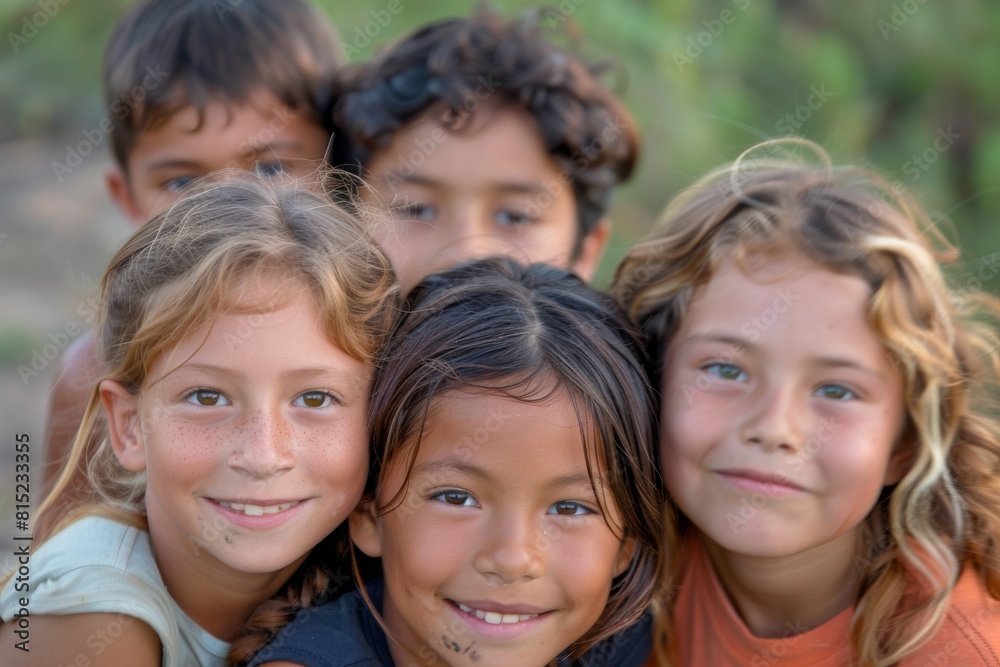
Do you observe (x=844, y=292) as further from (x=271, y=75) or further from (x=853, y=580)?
(x=271, y=75)

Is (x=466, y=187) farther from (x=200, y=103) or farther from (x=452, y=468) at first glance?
(x=452, y=468)

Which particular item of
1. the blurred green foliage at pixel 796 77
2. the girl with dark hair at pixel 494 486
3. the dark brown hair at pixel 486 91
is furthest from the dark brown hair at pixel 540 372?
the blurred green foliage at pixel 796 77

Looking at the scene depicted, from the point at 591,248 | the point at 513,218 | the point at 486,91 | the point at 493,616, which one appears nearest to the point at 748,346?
the point at 493,616

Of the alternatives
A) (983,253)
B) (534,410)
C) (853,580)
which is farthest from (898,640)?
(983,253)

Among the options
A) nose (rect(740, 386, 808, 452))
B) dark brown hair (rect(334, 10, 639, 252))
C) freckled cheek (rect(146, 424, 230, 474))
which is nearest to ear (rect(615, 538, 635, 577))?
nose (rect(740, 386, 808, 452))

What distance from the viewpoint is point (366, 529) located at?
243 cm

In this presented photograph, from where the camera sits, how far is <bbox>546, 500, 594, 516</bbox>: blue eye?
7.44 feet

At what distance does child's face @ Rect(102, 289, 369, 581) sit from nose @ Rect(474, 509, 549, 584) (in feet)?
1.12

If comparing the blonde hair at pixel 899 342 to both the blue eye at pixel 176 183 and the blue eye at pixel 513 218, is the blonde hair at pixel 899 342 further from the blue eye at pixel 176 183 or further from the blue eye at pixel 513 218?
the blue eye at pixel 176 183

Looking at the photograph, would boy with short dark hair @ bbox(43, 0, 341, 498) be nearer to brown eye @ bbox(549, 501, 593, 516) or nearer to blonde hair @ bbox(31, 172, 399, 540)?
blonde hair @ bbox(31, 172, 399, 540)

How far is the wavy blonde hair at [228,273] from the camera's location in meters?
2.28

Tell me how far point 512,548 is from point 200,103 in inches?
83.2

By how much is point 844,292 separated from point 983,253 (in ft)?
11.9

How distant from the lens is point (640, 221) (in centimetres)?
609
